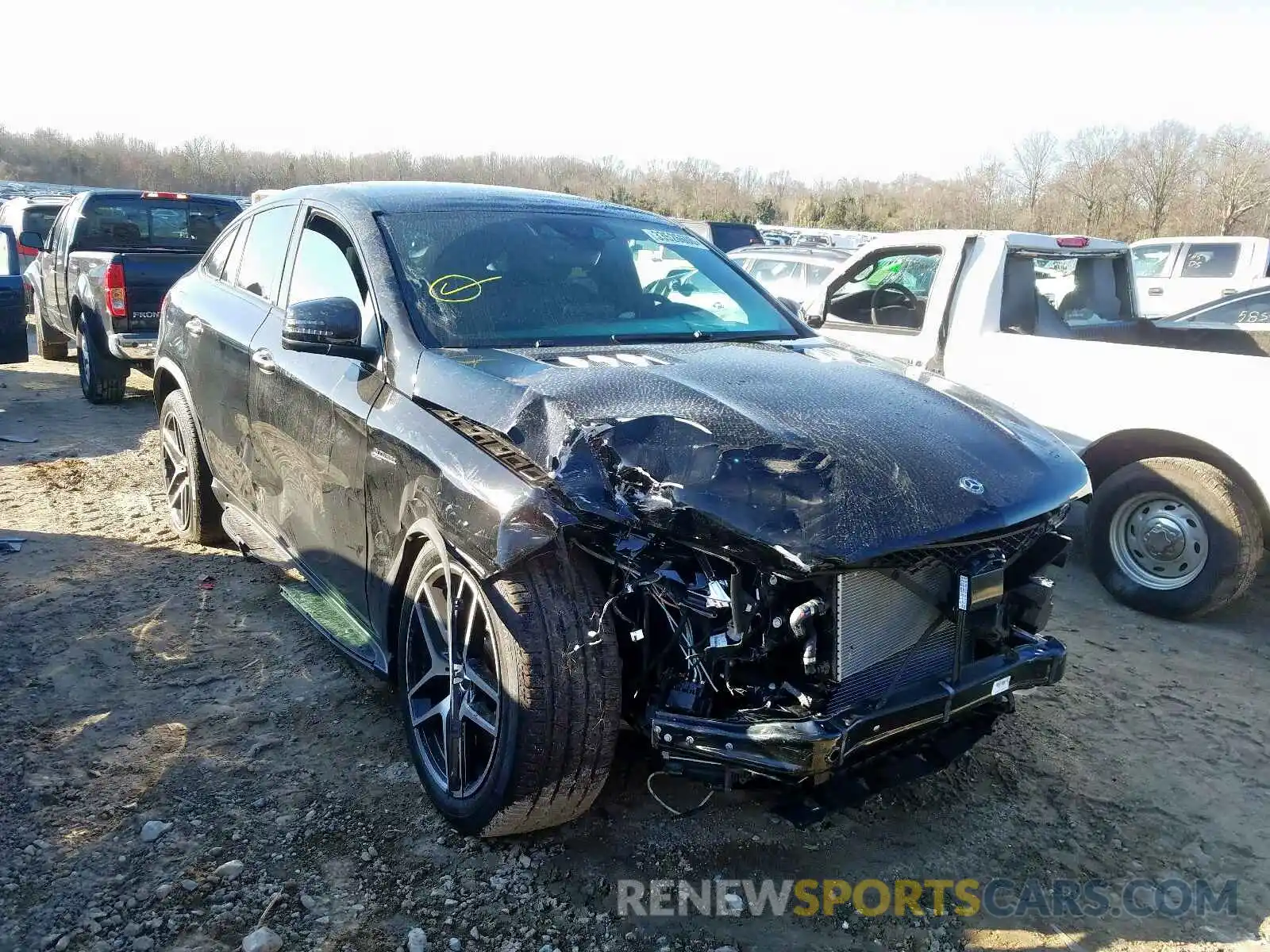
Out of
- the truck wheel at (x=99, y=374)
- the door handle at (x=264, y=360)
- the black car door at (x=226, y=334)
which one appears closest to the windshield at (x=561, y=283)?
the door handle at (x=264, y=360)

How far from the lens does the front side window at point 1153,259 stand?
52.4 ft

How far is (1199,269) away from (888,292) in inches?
487

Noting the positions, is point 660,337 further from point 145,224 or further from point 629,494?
point 145,224

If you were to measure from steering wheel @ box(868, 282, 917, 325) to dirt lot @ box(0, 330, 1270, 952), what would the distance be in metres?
2.50

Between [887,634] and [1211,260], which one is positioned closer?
[887,634]

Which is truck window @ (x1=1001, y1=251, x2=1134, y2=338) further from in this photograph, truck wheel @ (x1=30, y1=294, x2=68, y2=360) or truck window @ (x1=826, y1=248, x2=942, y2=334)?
truck wheel @ (x1=30, y1=294, x2=68, y2=360)

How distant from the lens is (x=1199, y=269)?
616 inches

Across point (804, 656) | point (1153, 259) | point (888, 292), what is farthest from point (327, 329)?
point (1153, 259)

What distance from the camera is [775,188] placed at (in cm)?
5519

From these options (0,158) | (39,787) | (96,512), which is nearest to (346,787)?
(39,787)

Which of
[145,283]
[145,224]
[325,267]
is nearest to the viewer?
[325,267]

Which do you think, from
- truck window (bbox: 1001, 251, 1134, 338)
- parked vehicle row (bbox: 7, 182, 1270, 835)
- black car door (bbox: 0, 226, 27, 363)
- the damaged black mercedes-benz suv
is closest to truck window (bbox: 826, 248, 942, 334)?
truck window (bbox: 1001, 251, 1134, 338)

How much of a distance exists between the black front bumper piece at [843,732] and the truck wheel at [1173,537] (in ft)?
7.92

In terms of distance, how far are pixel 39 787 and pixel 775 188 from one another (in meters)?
56.1
